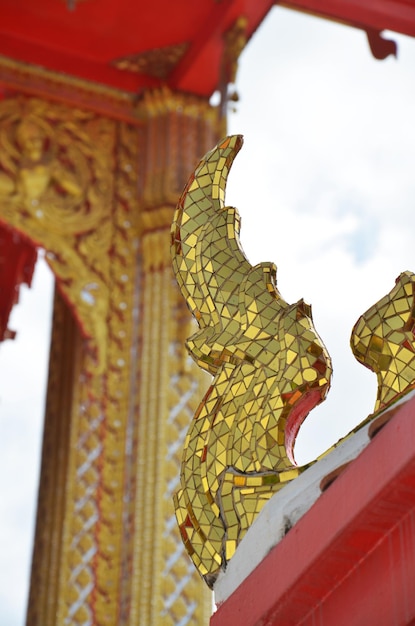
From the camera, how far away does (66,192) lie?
12.3 ft

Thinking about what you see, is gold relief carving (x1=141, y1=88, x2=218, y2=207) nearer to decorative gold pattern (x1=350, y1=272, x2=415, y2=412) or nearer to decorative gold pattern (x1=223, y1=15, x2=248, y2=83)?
decorative gold pattern (x1=223, y1=15, x2=248, y2=83)

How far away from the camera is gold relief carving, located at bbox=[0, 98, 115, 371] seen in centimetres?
364

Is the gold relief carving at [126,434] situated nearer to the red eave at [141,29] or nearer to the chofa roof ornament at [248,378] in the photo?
the red eave at [141,29]

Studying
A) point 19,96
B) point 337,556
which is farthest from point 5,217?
point 337,556

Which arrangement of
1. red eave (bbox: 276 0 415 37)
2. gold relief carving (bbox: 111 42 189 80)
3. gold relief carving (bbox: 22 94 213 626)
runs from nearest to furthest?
gold relief carving (bbox: 22 94 213 626)
red eave (bbox: 276 0 415 37)
gold relief carving (bbox: 111 42 189 80)

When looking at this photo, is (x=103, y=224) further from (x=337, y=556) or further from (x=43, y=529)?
(x=337, y=556)

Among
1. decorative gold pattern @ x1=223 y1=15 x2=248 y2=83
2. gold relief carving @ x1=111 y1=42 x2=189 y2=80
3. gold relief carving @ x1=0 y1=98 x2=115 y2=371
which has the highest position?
gold relief carving @ x1=111 y1=42 x2=189 y2=80

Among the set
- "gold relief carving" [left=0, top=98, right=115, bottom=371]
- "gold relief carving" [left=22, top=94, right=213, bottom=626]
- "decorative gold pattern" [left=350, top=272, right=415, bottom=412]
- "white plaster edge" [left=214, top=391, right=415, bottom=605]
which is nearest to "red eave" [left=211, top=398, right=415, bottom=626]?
"white plaster edge" [left=214, top=391, right=415, bottom=605]

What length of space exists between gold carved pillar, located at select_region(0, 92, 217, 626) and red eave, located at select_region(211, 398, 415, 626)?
238 cm

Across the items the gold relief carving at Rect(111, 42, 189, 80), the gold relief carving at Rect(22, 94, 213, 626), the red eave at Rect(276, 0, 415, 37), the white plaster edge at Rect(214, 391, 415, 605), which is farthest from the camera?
the gold relief carving at Rect(111, 42, 189, 80)

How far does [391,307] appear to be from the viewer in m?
0.96

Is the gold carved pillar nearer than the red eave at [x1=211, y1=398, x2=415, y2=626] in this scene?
No

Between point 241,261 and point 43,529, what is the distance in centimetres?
279

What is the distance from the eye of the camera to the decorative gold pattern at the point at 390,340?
958 millimetres
